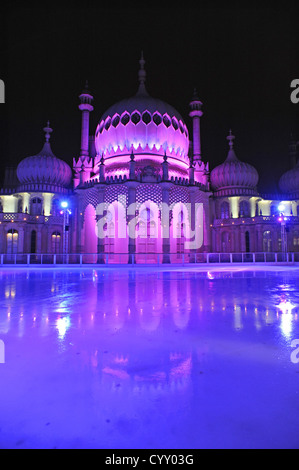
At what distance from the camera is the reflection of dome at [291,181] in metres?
35.5

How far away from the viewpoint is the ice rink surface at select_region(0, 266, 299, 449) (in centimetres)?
165

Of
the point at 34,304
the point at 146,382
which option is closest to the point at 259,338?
the point at 146,382

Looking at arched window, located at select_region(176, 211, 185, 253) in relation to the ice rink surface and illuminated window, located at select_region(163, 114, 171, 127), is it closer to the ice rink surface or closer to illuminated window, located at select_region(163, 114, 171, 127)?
illuminated window, located at select_region(163, 114, 171, 127)

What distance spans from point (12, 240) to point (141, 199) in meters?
15.4

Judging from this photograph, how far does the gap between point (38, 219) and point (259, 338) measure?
103ft

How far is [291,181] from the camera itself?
35.8 meters

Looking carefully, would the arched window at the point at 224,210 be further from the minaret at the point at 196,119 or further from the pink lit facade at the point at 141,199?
the minaret at the point at 196,119

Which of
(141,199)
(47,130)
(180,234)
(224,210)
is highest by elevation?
(47,130)

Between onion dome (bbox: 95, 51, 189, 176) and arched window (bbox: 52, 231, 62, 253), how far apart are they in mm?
10748

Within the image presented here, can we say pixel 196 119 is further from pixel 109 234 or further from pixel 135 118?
pixel 109 234

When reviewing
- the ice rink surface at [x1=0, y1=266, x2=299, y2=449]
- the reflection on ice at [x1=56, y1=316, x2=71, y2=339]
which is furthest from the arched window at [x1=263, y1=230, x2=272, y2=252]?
the reflection on ice at [x1=56, y1=316, x2=71, y2=339]

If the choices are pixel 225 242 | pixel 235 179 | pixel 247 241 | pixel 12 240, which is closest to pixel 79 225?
pixel 12 240

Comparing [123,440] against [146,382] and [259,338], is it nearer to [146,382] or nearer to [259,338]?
[146,382]
